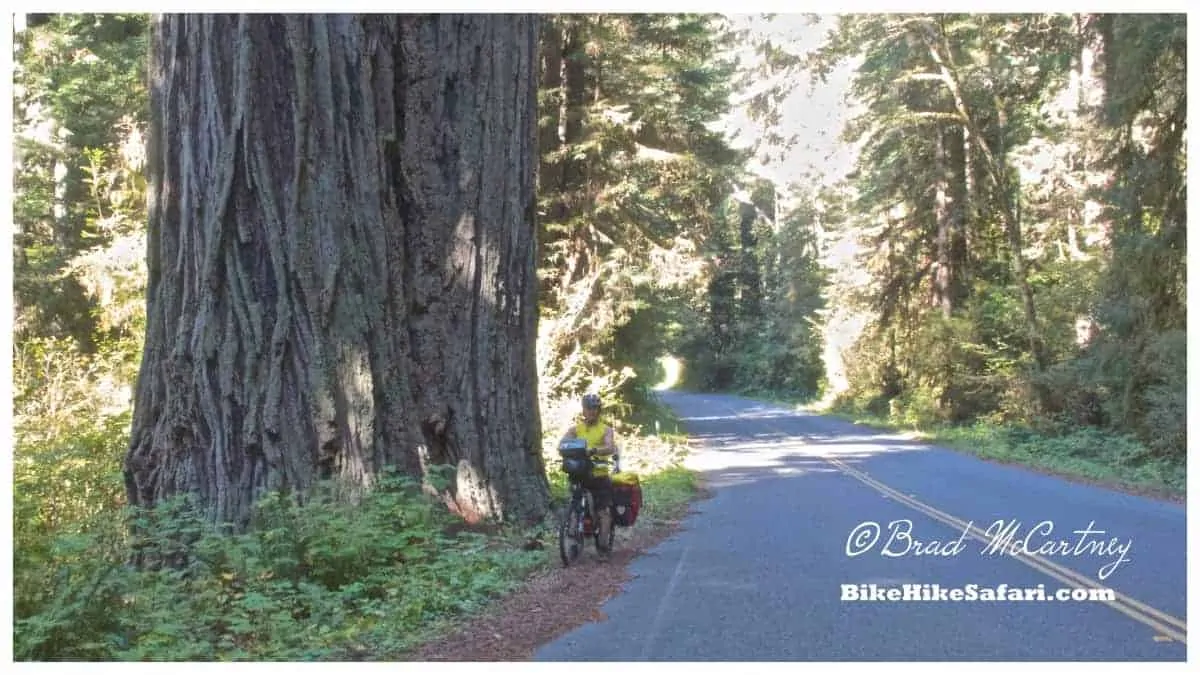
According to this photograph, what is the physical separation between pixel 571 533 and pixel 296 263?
344cm

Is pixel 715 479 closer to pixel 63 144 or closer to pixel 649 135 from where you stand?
pixel 649 135

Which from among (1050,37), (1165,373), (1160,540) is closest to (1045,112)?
(1050,37)

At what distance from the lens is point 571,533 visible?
9.62 meters

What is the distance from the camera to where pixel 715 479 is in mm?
18875

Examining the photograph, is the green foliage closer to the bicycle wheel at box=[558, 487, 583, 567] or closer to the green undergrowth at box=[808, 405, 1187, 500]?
the bicycle wheel at box=[558, 487, 583, 567]

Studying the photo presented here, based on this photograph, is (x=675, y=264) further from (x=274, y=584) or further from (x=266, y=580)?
(x=274, y=584)

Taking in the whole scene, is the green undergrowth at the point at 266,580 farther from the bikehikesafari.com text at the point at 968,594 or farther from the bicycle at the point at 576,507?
the bikehikesafari.com text at the point at 968,594

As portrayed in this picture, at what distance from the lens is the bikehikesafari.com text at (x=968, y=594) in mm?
7270

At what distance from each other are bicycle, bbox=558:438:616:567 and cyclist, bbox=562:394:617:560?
0.05m

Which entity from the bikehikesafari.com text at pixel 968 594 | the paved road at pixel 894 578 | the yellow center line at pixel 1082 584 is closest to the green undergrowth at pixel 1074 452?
the paved road at pixel 894 578

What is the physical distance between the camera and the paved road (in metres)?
6.26

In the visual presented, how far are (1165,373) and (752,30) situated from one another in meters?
23.2

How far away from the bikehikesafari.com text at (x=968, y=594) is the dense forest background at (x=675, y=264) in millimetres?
2912

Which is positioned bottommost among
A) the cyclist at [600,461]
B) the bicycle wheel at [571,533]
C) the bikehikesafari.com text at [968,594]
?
the bikehikesafari.com text at [968,594]
